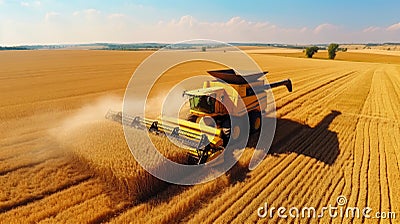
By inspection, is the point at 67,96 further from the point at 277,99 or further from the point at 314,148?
the point at 314,148

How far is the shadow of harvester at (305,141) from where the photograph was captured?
6965 mm

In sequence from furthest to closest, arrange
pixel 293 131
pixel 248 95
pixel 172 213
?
pixel 293 131 → pixel 248 95 → pixel 172 213

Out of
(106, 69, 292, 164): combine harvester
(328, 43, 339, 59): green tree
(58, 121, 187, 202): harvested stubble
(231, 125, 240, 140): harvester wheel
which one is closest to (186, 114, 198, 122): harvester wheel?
(106, 69, 292, 164): combine harvester

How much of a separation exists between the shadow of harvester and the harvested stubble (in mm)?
2843

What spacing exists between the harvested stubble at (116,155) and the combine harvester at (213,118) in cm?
38

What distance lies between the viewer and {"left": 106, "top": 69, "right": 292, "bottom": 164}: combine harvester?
620 centimetres

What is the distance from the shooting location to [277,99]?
12.9 metres

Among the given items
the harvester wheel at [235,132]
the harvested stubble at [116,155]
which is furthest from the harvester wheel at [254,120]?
the harvested stubble at [116,155]

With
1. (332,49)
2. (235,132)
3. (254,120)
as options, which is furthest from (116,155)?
(332,49)

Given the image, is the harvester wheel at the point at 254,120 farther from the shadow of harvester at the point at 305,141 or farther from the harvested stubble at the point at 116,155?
the harvested stubble at the point at 116,155

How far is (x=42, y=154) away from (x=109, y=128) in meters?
1.77

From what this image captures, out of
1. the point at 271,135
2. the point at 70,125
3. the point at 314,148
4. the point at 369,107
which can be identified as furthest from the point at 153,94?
the point at 369,107

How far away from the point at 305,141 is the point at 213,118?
2.87 m

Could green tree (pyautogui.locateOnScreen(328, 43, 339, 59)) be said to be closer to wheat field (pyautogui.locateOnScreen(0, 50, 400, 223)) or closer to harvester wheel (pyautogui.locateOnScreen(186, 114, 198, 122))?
wheat field (pyautogui.locateOnScreen(0, 50, 400, 223))
